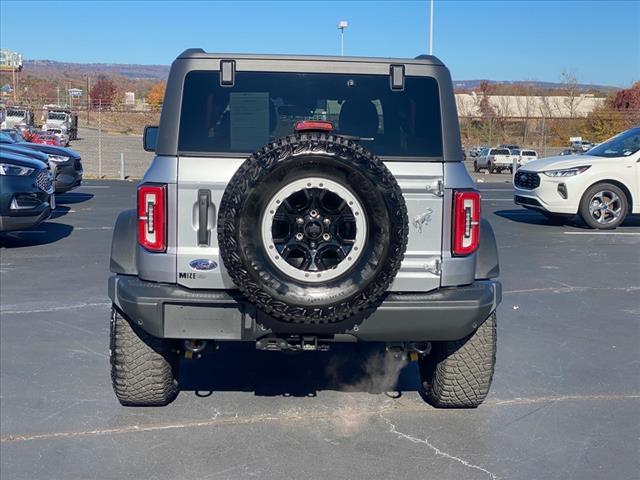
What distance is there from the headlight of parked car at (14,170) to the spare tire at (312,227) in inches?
286

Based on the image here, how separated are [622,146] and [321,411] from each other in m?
10.3

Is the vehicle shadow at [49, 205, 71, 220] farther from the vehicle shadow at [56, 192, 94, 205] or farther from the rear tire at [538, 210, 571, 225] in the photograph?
the rear tire at [538, 210, 571, 225]

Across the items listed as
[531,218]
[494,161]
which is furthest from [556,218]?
[494,161]

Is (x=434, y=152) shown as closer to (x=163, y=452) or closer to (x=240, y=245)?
(x=240, y=245)

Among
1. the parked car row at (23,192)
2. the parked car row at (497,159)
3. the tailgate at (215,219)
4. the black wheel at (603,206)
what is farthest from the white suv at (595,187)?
the parked car row at (497,159)

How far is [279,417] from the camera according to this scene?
4844 millimetres

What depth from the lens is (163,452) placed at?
4.31 meters

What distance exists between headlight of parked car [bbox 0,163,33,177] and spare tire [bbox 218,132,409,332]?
7.25 meters

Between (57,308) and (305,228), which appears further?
(57,308)

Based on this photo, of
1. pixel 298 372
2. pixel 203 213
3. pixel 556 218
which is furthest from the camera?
pixel 556 218

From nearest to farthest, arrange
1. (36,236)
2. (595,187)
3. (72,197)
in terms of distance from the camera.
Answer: (36,236) < (595,187) < (72,197)

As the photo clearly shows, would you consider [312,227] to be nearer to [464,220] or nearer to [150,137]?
[464,220]

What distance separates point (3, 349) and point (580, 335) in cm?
450

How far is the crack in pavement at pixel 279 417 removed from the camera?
4.53m
